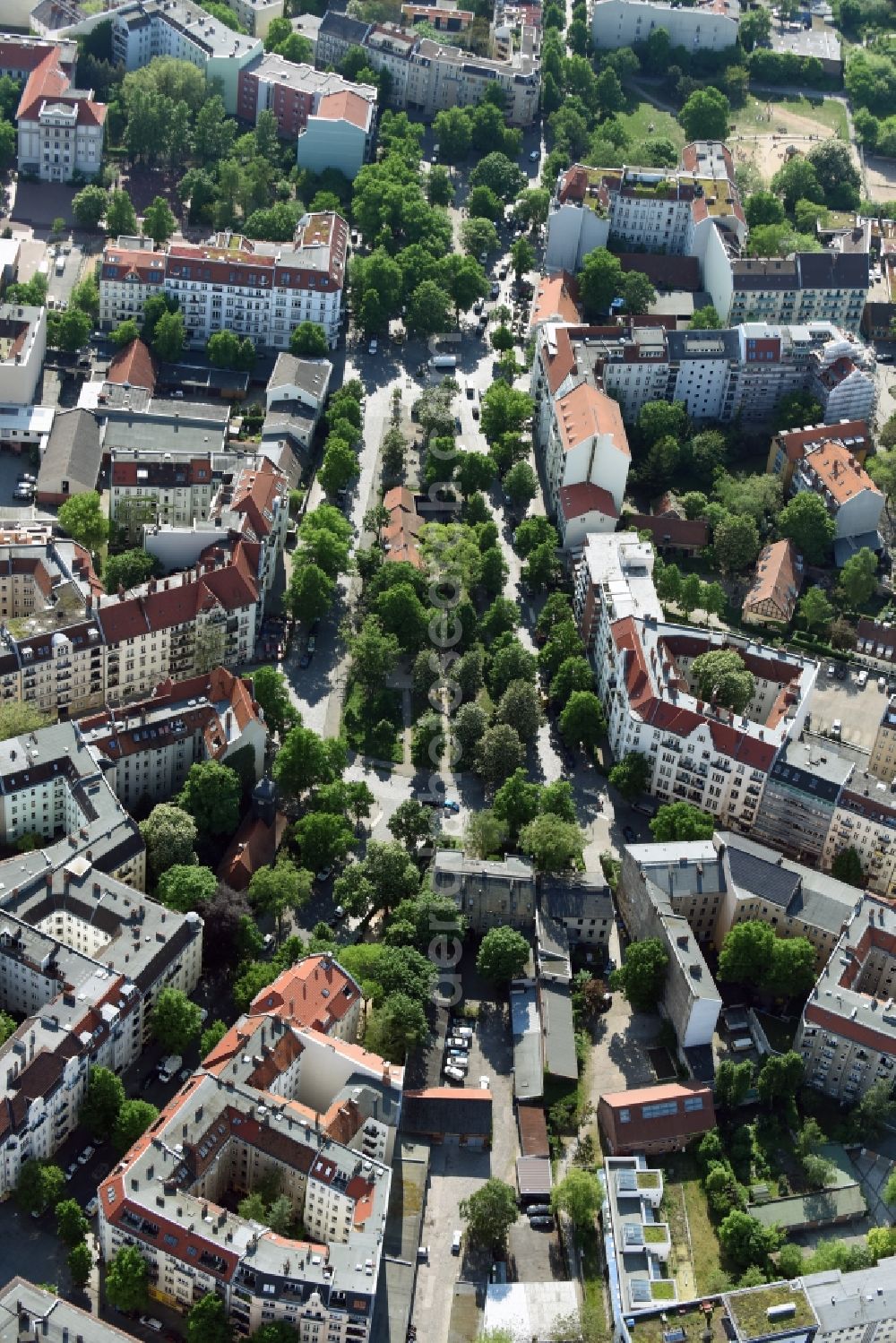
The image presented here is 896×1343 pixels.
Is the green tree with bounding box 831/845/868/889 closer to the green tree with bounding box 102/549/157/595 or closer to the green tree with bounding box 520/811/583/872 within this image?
the green tree with bounding box 520/811/583/872

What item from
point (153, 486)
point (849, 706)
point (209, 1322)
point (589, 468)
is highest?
point (589, 468)

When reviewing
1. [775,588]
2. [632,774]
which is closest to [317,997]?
[632,774]

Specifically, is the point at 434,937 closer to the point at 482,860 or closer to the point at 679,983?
the point at 482,860

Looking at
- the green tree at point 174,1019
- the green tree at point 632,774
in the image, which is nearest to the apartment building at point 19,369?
the green tree at point 632,774

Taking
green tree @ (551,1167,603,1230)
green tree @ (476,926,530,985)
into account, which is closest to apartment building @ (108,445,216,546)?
green tree @ (476,926,530,985)

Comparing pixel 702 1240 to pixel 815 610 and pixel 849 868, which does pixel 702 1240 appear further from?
pixel 815 610

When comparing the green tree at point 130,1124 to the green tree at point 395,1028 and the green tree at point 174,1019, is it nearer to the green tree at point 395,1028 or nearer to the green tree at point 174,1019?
the green tree at point 174,1019
